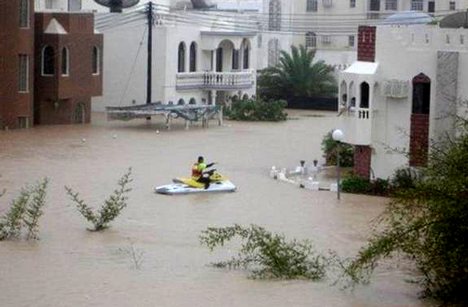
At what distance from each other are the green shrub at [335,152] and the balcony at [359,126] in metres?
2.71

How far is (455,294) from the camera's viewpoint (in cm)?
1805

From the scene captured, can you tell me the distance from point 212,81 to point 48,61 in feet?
39.5

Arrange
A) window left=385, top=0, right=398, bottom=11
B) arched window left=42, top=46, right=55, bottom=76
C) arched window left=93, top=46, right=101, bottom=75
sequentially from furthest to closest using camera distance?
1. window left=385, top=0, right=398, bottom=11
2. arched window left=93, top=46, right=101, bottom=75
3. arched window left=42, top=46, right=55, bottom=76

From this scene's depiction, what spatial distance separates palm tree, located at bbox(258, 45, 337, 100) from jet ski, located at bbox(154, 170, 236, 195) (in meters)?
32.3

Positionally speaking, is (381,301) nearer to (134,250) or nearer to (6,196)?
(134,250)

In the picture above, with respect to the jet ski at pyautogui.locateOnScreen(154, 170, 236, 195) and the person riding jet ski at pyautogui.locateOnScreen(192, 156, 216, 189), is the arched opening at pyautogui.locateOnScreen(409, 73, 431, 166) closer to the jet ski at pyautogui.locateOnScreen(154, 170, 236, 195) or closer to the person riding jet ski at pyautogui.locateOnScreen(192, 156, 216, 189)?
the jet ski at pyautogui.locateOnScreen(154, 170, 236, 195)

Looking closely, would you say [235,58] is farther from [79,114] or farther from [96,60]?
[79,114]

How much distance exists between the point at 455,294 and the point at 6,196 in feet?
41.7

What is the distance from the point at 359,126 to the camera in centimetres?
3127

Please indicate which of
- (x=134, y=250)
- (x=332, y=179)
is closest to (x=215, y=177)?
(x=332, y=179)

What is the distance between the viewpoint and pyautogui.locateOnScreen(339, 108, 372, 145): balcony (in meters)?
31.2

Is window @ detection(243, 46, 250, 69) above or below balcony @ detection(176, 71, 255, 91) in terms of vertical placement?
above

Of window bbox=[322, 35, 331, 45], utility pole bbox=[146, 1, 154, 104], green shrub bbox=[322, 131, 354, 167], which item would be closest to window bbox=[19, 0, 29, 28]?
utility pole bbox=[146, 1, 154, 104]

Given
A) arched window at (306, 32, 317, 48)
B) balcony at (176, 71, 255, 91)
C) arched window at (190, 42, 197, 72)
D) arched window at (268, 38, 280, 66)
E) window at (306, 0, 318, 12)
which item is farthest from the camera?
window at (306, 0, 318, 12)
